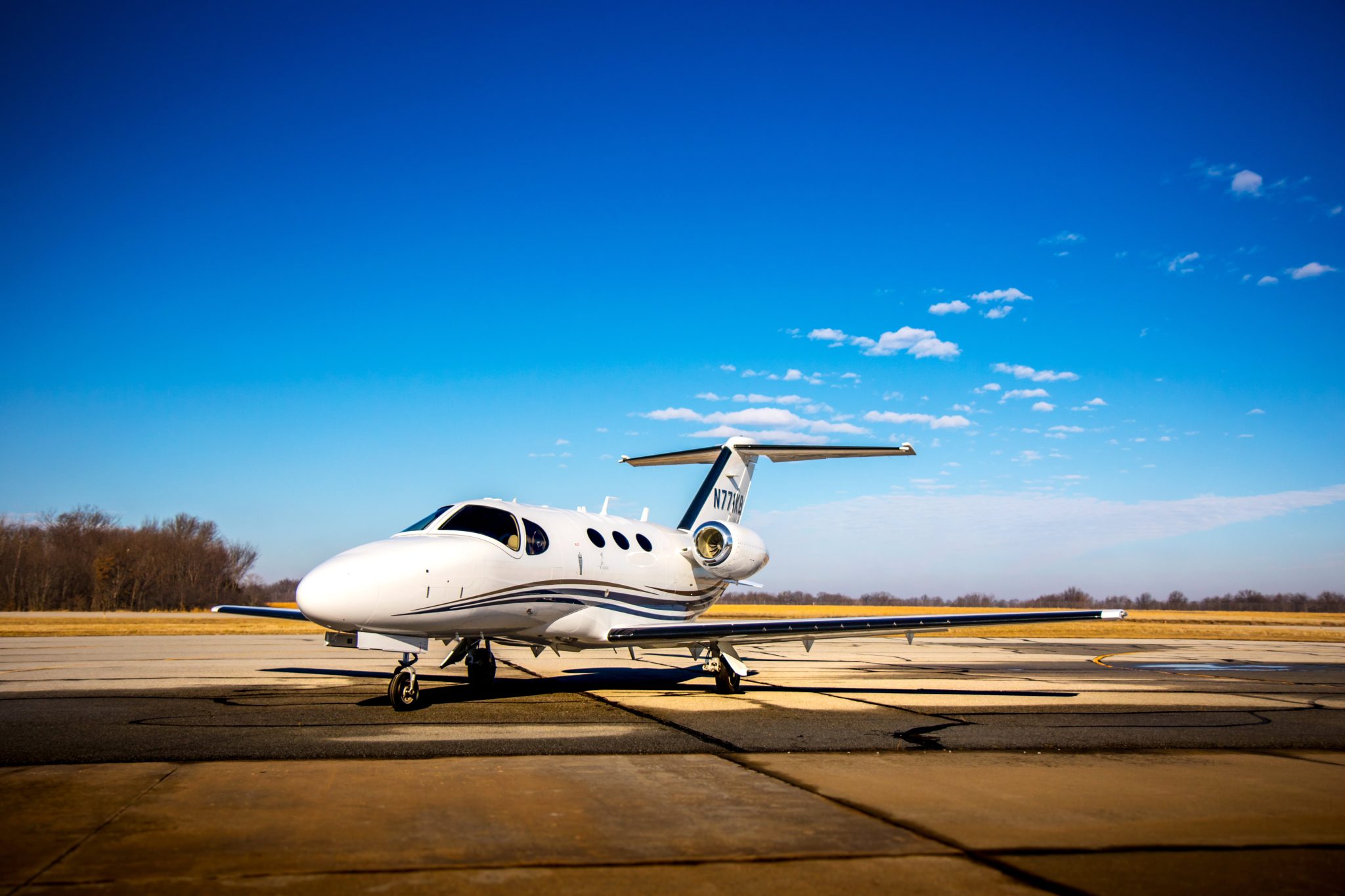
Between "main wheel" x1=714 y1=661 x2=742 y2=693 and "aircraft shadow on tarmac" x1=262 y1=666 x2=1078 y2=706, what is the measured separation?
1.40 ft

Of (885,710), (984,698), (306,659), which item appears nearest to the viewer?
(885,710)

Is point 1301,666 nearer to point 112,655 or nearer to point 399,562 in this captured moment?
point 399,562

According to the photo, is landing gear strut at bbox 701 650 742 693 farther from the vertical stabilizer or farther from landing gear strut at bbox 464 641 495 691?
the vertical stabilizer

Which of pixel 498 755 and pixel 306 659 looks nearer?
pixel 498 755

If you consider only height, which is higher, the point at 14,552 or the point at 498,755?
the point at 14,552

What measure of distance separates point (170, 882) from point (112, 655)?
19.7 m

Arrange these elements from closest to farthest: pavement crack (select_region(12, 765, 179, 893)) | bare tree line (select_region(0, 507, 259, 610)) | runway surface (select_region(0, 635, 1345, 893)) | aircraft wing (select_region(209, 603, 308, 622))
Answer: pavement crack (select_region(12, 765, 179, 893)) → runway surface (select_region(0, 635, 1345, 893)) → aircraft wing (select_region(209, 603, 308, 622)) → bare tree line (select_region(0, 507, 259, 610))

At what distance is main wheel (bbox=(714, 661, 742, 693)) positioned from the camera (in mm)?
14336

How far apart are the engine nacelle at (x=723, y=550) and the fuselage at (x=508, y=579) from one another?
31 cm

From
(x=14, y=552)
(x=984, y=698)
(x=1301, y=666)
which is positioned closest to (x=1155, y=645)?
(x=1301, y=666)

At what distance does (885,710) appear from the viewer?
11.2 meters

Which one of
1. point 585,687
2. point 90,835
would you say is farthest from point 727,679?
point 90,835

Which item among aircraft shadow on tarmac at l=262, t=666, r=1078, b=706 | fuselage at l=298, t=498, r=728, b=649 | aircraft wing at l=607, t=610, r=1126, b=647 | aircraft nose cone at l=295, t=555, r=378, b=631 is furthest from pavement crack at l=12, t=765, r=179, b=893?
aircraft wing at l=607, t=610, r=1126, b=647

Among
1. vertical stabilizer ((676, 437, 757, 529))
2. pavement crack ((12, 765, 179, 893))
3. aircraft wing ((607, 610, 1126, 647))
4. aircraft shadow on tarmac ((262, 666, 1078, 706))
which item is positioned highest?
vertical stabilizer ((676, 437, 757, 529))
